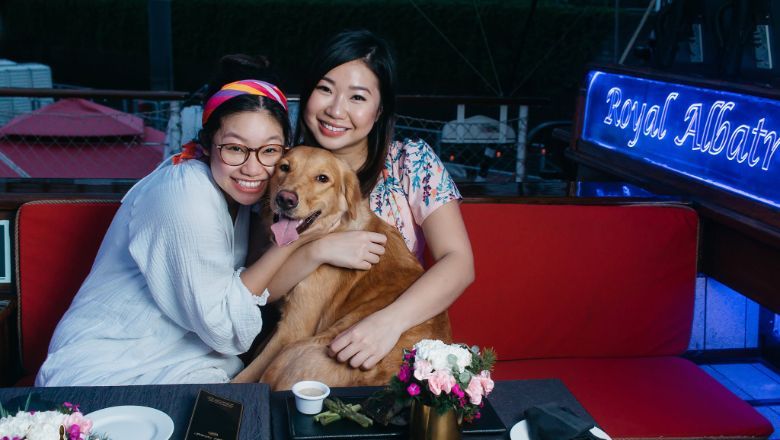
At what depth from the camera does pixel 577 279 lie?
8.64ft

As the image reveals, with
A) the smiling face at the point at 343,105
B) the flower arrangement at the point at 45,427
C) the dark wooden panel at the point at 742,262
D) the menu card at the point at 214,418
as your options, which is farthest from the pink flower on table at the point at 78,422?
the dark wooden panel at the point at 742,262

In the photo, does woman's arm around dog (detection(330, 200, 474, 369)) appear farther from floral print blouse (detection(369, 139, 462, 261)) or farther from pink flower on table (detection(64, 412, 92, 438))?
pink flower on table (detection(64, 412, 92, 438))

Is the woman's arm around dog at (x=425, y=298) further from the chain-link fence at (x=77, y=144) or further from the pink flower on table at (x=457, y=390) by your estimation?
the chain-link fence at (x=77, y=144)

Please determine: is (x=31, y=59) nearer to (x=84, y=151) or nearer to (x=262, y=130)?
(x=84, y=151)

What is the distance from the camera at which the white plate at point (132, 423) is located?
51.8 inches

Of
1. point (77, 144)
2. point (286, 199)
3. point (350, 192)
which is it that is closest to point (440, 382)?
point (286, 199)

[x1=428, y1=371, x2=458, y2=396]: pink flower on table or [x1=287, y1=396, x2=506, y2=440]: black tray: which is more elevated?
[x1=428, y1=371, x2=458, y2=396]: pink flower on table

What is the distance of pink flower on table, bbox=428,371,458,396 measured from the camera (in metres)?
1.24

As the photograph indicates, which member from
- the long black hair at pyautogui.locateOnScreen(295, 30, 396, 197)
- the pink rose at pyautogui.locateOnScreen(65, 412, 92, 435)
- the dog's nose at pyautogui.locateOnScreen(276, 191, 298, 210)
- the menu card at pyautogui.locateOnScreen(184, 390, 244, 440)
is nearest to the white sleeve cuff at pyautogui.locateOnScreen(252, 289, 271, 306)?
the dog's nose at pyautogui.locateOnScreen(276, 191, 298, 210)

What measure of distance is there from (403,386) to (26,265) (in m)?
1.65

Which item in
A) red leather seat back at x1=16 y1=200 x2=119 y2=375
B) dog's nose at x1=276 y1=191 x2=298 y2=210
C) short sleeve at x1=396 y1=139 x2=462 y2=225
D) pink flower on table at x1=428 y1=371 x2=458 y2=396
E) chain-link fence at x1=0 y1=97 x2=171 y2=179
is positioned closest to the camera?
pink flower on table at x1=428 y1=371 x2=458 y2=396

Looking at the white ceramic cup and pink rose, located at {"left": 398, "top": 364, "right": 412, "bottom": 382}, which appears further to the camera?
the white ceramic cup

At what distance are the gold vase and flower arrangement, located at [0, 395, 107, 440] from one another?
1.77 feet

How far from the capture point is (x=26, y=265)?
245cm
